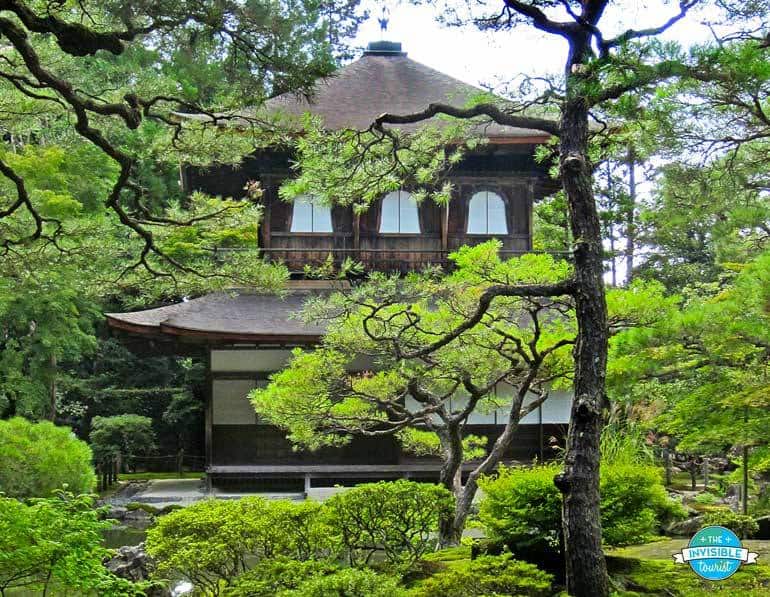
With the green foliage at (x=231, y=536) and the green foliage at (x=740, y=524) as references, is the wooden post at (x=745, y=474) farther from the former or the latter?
the green foliage at (x=231, y=536)

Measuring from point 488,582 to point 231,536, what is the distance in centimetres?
179

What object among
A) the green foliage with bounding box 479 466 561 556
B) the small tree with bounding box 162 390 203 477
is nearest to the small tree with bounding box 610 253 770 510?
the green foliage with bounding box 479 466 561 556

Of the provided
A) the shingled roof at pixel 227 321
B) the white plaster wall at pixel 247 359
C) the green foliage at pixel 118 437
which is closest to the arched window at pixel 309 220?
the shingled roof at pixel 227 321

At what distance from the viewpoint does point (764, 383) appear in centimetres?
644

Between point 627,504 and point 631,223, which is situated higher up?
point 631,223

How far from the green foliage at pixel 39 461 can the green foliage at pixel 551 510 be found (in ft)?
19.8

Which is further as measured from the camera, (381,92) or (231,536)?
(381,92)

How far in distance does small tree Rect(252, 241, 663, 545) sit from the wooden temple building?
11.9 ft

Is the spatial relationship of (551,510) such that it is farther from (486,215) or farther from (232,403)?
(486,215)

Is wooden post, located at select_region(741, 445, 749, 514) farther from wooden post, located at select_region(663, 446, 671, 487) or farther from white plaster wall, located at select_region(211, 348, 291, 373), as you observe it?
white plaster wall, located at select_region(211, 348, 291, 373)

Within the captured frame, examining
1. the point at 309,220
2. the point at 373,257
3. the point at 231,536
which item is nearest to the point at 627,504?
the point at 231,536

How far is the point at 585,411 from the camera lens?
199 inches

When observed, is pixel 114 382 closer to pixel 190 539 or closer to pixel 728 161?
pixel 190 539

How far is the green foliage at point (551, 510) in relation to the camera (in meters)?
6.14
